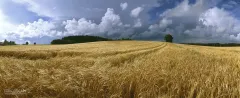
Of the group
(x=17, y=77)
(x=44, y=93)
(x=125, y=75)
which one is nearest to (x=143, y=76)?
(x=125, y=75)

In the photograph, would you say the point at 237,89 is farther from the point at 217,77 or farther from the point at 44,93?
the point at 44,93

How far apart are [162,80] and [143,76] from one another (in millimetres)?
341

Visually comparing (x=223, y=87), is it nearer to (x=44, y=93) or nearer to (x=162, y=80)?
(x=162, y=80)

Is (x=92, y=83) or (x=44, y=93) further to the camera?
(x=92, y=83)

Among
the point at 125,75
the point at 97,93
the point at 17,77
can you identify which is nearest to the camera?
the point at 97,93

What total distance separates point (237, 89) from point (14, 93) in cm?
347

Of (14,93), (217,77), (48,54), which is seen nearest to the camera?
(14,93)

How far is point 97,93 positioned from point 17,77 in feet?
4.64

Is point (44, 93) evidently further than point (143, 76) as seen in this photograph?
No

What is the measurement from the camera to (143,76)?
5.02 meters

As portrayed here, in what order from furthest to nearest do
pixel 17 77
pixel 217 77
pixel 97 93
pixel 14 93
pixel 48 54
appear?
pixel 48 54, pixel 217 77, pixel 17 77, pixel 97 93, pixel 14 93

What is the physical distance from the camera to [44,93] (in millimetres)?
4129

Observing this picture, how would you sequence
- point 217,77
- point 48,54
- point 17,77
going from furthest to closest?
point 48,54 → point 217,77 → point 17,77

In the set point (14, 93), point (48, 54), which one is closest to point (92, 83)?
point (14, 93)
